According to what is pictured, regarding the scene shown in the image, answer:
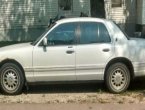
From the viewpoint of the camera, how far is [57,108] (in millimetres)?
9016

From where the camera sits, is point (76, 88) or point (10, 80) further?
point (76, 88)

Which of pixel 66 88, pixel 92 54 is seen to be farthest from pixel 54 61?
pixel 66 88

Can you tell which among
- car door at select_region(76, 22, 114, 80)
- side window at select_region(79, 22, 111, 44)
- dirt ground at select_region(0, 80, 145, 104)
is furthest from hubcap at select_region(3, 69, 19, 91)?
side window at select_region(79, 22, 111, 44)

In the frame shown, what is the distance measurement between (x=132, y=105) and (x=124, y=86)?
1.13 meters

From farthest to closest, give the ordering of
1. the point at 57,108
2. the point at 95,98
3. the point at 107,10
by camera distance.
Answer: the point at 107,10 < the point at 95,98 < the point at 57,108

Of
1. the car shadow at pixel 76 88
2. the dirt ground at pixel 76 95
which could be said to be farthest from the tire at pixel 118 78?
the car shadow at pixel 76 88

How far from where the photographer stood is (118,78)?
10.3m

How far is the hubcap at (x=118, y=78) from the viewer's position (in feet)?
33.7

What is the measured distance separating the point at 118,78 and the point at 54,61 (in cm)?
153

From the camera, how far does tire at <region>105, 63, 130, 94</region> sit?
10.2 m

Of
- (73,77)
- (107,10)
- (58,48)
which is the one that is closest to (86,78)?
(73,77)

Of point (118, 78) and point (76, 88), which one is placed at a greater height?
point (118, 78)

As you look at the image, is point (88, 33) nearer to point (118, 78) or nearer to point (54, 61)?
point (54, 61)

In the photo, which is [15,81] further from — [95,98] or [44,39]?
[95,98]
